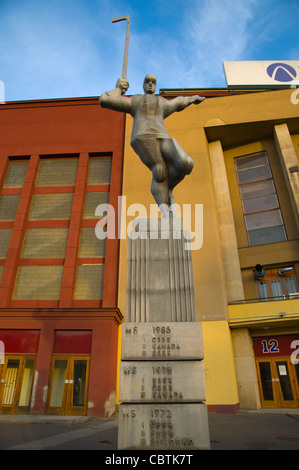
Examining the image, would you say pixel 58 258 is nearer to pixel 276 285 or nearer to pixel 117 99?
pixel 276 285

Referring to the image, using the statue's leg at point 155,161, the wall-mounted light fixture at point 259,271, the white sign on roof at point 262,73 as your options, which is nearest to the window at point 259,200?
the wall-mounted light fixture at point 259,271

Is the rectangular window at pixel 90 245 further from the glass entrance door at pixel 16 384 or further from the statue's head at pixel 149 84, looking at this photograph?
the statue's head at pixel 149 84

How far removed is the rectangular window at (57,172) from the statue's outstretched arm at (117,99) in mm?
13938

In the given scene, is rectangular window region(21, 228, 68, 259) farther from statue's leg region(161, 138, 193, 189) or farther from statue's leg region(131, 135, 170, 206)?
statue's leg region(161, 138, 193, 189)

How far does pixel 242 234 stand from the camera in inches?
729

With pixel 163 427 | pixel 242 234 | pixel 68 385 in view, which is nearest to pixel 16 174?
pixel 68 385

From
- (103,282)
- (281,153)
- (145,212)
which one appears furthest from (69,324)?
(281,153)

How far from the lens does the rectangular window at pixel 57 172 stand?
1902 centimetres

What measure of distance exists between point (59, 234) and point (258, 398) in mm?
13508

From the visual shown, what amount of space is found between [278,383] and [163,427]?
14371mm

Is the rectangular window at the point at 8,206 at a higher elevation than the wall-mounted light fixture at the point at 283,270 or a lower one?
higher

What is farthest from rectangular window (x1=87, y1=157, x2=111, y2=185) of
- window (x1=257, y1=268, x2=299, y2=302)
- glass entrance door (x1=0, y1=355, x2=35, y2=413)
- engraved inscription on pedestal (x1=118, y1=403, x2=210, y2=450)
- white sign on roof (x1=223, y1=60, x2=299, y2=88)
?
engraved inscription on pedestal (x1=118, y1=403, x2=210, y2=450)

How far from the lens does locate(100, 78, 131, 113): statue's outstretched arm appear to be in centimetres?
525
